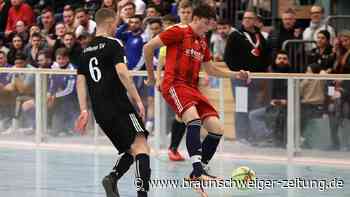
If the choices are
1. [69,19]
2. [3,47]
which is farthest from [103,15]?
[3,47]

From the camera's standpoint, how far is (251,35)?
1675 cm

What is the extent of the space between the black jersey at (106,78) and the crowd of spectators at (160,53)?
9.88 ft

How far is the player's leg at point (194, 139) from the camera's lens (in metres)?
11.4

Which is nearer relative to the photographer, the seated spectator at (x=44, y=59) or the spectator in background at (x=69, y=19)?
the seated spectator at (x=44, y=59)

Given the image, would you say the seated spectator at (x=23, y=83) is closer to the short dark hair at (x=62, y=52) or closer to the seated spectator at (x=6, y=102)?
the seated spectator at (x=6, y=102)

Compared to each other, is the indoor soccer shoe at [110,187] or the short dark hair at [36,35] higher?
the short dark hair at [36,35]

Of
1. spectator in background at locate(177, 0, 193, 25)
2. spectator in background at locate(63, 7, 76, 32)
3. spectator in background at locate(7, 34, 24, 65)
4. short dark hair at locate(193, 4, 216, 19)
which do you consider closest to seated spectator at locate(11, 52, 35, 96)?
spectator in background at locate(7, 34, 24, 65)

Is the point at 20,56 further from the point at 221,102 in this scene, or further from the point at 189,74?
the point at 189,74

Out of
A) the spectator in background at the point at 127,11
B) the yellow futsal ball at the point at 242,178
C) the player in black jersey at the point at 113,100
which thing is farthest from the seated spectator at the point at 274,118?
→ the player in black jersey at the point at 113,100

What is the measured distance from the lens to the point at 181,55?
38.8 feet

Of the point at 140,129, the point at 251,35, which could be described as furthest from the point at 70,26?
the point at 140,129

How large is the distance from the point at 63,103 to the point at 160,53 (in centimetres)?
355

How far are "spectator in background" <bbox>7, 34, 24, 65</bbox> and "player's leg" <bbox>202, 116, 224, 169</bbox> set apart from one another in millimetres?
8435

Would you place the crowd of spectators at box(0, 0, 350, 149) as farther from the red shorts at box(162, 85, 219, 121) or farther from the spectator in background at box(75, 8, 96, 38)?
the red shorts at box(162, 85, 219, 121)
